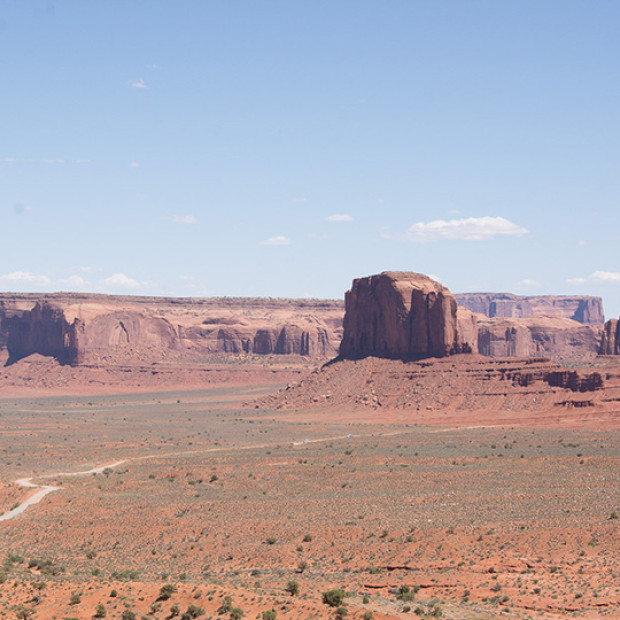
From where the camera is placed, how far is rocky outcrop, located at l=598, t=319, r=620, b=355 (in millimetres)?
118312

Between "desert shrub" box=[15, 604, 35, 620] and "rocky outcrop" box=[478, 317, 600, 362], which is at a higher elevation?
"rocky outcrop" box=[478, 317, 600, 362]

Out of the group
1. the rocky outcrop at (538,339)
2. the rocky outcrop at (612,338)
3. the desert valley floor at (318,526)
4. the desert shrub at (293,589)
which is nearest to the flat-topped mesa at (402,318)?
the rocky outcrop at (612,338)

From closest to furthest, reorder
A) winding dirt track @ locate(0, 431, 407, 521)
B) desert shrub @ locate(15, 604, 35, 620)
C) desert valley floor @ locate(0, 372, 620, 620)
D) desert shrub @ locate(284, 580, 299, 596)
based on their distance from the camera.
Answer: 1. desert shrub @ locate(15, 604, 35, 620)
2. desert valley floor @ locate(0, 372, 620, 620)
3. desert shrub @ locate(284, 580, 299, 596)
4. winding dirt track @ locate(0, 431, 407, 521)

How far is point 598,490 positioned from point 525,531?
11062 millimetres

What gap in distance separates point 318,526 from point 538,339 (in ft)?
468

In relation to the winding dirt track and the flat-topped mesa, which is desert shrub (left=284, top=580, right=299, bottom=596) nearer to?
the winding dirt track

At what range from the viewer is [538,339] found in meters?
179

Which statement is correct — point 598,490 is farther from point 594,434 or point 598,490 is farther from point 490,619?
point 594,434

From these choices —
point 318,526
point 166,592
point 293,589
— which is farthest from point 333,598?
point 318,526

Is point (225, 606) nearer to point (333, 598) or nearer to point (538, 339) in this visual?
point (333, 598)

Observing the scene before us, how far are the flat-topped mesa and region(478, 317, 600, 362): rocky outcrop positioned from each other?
5695cm

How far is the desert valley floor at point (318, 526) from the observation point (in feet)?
95.3

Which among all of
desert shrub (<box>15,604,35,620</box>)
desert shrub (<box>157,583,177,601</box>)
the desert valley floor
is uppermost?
desert shrub (<box>157,583,177,601</box>)

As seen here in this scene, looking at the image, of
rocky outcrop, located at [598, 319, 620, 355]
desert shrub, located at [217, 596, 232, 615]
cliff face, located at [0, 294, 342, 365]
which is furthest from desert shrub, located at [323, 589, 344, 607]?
cliff face, located at [0, 294, 342, 365]
